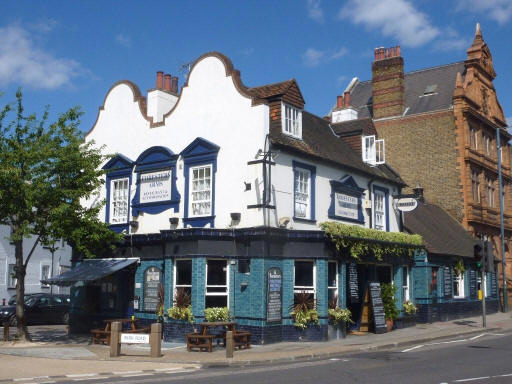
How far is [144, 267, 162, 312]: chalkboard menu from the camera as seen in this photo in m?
20.5

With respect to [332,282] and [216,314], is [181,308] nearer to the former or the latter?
[216,314]

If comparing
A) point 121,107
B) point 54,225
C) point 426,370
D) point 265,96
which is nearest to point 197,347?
point 54,225

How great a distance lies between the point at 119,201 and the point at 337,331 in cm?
949

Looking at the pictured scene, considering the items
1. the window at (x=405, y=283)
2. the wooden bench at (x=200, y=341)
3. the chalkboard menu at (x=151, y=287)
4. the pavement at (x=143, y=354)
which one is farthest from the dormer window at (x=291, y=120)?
the window at (x=405, y=283)

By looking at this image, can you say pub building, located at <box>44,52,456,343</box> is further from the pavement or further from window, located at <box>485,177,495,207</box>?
window, located at <box>485,177,495,207</box>

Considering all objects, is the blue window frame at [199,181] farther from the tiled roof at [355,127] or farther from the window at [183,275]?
the tiled roof at [355,127]

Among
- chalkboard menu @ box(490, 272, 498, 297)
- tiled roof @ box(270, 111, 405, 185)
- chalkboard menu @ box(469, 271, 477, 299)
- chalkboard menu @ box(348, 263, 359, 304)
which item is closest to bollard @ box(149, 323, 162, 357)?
tiled roof @ box(270, 111, 405, 185)

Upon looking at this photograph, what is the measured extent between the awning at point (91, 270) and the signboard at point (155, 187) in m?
2.28

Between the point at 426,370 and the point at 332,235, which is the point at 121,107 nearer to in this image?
the point at 332,235

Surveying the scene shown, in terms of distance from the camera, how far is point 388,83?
38.4m

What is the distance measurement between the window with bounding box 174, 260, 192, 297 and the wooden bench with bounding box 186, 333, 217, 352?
88.9 inches

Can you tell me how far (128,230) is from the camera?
2238 centimetres

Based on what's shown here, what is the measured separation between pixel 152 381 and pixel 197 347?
5.31 meters

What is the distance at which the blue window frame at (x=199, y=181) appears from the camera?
66.6 feet
